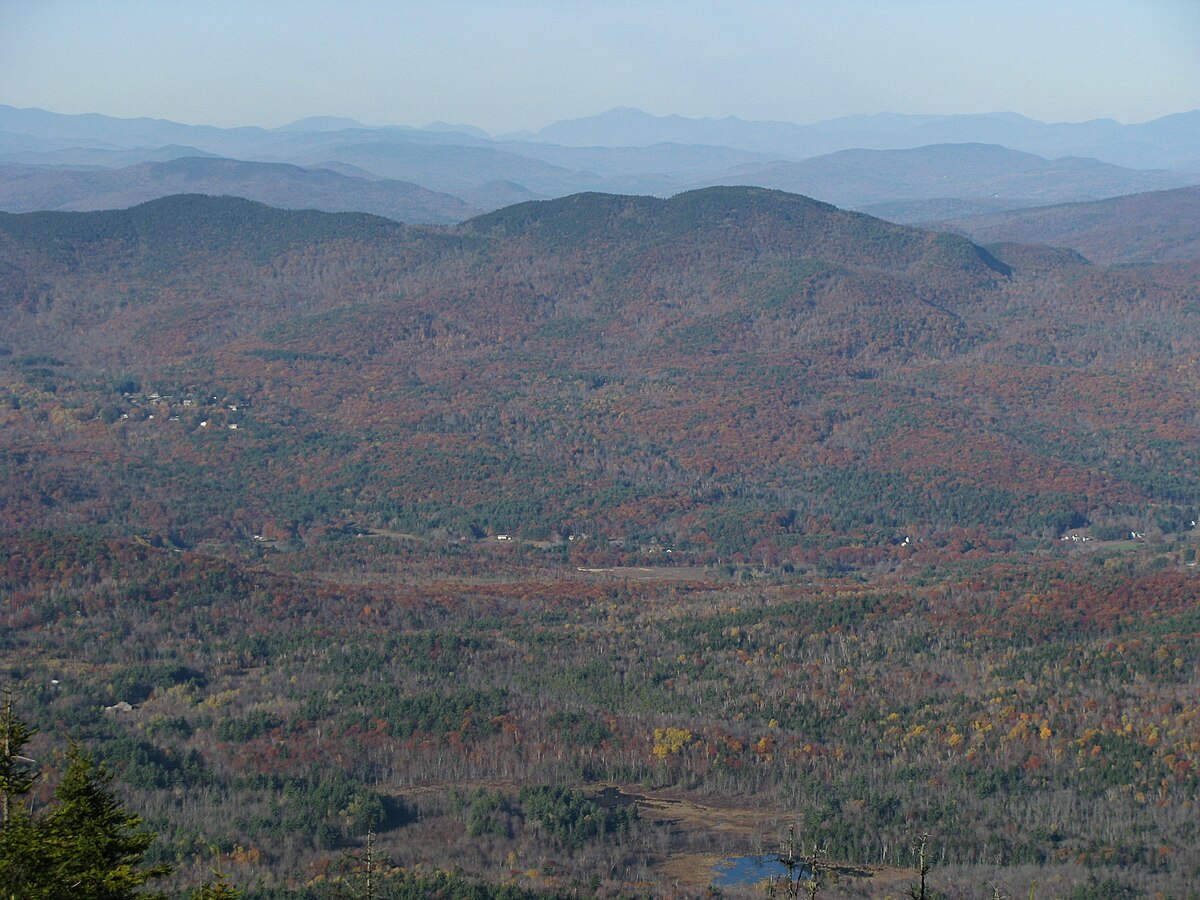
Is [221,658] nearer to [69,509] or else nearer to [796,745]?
[796,745]

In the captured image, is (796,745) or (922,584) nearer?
(796,745)

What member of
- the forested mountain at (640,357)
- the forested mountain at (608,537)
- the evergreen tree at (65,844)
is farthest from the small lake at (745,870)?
the forested mountain at (640,357)

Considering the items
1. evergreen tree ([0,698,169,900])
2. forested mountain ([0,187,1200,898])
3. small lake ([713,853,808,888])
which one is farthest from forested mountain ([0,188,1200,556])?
evergreen tree ([0,698,169,900])

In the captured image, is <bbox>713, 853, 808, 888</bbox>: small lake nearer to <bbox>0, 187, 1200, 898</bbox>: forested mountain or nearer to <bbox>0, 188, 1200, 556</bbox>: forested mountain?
<bbox>0, 187, 1200, 898</bbox>: forested mountain

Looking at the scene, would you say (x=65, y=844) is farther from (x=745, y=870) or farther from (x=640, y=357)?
(x=640, y=357)

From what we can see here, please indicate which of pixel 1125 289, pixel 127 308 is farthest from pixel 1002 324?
pixel 127 308

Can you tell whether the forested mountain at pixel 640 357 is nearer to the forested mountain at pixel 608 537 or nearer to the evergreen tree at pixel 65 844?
the forested mountain at pixel 608 537

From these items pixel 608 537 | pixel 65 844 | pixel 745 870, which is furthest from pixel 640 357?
pixel 65 844
